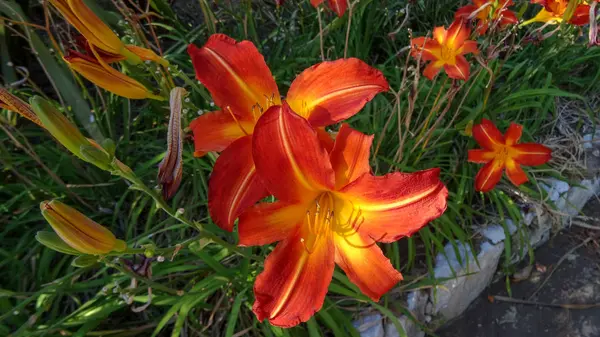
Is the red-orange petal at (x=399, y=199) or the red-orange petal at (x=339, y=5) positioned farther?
the red-orange petal at (x=339, y=5)

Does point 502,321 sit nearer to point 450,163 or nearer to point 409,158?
point 450,163

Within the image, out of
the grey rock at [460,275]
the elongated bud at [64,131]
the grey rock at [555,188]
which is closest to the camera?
the elongated bud at [64,131]

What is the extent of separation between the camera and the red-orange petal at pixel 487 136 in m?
1.58

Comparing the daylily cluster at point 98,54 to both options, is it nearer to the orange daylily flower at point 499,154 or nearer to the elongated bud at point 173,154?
the elongated bud at point 173,154

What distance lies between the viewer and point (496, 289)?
2127 millimetres

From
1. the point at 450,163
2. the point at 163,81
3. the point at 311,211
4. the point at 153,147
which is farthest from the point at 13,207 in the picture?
the point at 450,163

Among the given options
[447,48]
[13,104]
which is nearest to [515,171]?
[447,48]

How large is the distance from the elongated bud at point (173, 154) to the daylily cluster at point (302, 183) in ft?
0.33

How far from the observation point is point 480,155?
1606mm

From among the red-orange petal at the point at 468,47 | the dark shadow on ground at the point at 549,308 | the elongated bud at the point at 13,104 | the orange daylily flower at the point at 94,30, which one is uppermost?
the orange daylily flower at the point at 94,30

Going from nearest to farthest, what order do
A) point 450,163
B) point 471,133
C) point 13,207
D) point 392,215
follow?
point 392,215
point 471,133
point 13,207
point 450,163

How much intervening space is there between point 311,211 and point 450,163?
3.69 feet

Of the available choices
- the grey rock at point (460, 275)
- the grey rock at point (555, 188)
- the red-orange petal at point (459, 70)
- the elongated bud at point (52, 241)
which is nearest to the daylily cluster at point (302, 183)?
the elongated bud at point (52, 241)

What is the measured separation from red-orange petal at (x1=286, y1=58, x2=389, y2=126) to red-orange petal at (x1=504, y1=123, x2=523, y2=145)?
786 mm
